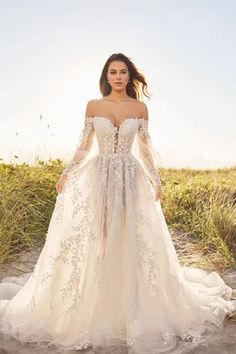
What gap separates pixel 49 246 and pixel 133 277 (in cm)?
82

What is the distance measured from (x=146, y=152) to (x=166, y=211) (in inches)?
173

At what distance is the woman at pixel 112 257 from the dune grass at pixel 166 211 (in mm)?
2195

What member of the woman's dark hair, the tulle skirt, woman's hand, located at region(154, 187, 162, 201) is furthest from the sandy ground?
the woman's dark hair

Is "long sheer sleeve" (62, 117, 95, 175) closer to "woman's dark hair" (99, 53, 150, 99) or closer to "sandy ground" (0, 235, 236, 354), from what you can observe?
"woman's dark hair" (99, 53, 150, 99)

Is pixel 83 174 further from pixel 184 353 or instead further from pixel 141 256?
pixel 184 353

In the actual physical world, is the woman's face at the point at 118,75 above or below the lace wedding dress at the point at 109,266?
above

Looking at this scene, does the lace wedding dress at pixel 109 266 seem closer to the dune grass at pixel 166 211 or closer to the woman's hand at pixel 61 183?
the woman's hand at pixel 61 183

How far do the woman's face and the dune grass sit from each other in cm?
302

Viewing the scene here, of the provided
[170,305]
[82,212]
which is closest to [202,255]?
[170,305]

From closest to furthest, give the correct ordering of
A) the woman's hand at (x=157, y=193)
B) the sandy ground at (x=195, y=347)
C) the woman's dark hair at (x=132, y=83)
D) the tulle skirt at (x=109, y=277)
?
the sandy ground at (x=195, y=347) < the tulle skirt at (x=109, y=277) < the woman's hand at (x=157, y=193) < the woman's dark hair at (x=132, y=83)

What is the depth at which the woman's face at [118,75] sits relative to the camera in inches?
173

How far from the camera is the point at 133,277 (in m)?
4.09

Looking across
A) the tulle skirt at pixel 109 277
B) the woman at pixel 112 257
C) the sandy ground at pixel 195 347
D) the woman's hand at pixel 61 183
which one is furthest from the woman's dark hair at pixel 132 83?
the sandy ground at pixel 195 347

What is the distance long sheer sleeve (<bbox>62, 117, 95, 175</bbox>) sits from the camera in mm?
4379
